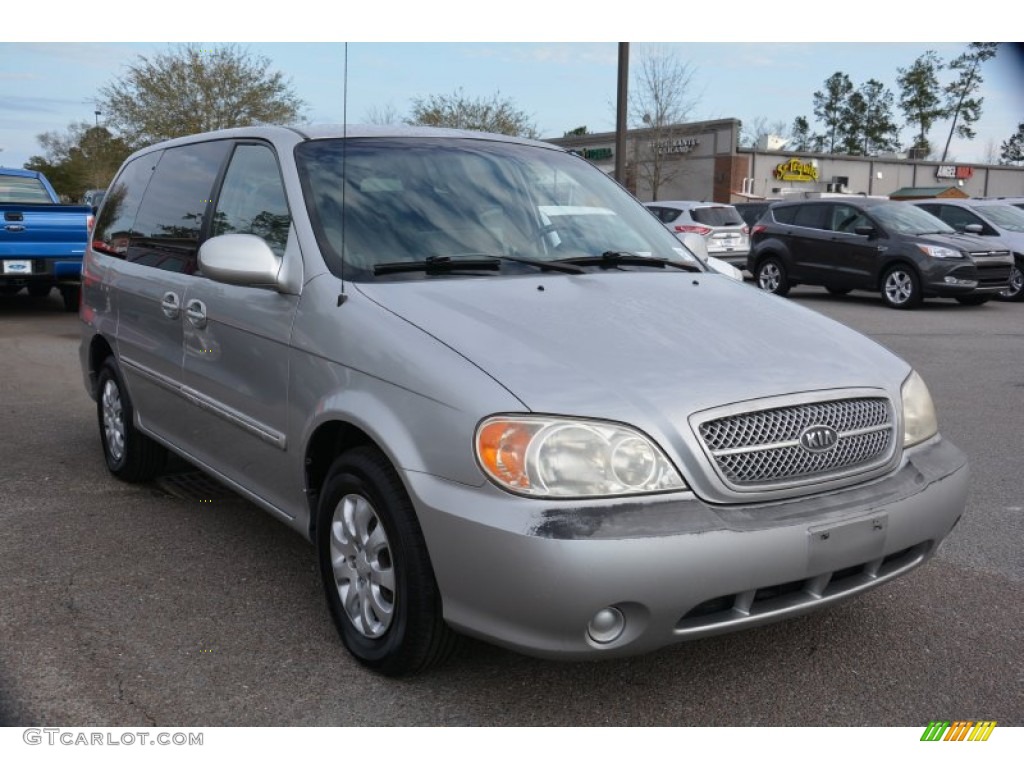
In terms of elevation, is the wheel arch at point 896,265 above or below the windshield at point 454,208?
below

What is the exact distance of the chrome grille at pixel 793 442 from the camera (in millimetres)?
2766

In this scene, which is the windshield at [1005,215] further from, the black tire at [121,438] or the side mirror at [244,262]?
the side mirror at [244,262]

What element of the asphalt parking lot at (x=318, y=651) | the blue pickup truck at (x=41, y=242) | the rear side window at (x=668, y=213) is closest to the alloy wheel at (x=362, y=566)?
the asphalt parking lot at (x=318, y=651)

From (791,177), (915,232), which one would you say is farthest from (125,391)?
(791,177)

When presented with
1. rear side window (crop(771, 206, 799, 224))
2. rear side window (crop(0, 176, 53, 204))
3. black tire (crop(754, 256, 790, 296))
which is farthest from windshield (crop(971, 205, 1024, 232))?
rear side window (crop(0, 176, 53, 204))

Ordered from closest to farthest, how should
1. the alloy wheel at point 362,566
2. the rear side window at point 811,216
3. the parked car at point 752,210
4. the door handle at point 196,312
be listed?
the alloy wheel at point 362,566 → the door handle at point 196,312 → the rear side window at point 811,216 → the parked car at point 752,210

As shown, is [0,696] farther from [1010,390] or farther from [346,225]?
[1010,390]

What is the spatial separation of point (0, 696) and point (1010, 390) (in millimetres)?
7660

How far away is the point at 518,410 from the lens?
2.68 m

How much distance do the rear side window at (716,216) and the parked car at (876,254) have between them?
6.16 ft

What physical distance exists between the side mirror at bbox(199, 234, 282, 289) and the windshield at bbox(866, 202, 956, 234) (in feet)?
44.0

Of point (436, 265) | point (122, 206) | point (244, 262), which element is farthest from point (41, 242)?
point (436, 265)

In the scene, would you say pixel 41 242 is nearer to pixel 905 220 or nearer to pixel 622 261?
pixel 622 261

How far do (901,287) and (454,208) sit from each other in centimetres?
1261
